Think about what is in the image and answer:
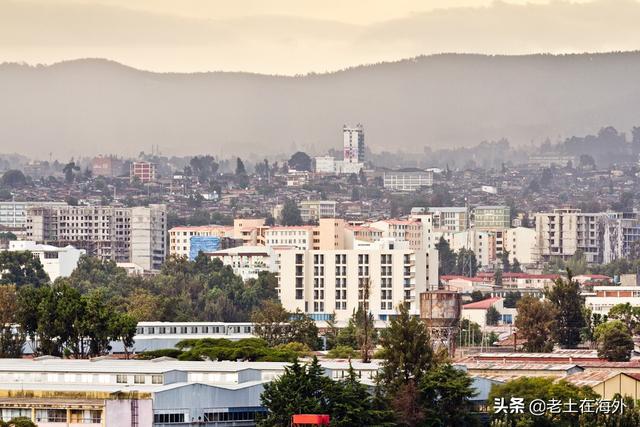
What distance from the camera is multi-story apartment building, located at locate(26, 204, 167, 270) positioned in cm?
18962

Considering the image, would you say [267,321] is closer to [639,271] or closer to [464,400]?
[464,400]

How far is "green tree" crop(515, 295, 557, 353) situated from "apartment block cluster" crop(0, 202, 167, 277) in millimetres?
100890

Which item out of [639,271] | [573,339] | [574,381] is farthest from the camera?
[639,271]

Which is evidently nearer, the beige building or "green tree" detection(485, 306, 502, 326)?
the beige building

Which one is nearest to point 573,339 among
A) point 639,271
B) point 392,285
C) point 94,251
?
point 392,285

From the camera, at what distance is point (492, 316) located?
13025 centimetres

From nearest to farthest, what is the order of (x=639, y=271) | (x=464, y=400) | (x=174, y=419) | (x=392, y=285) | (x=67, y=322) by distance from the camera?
(x=174, y=419), (x=464, y=400), (x=67, y=322), (x=392, y=285), (x=639, y=271)

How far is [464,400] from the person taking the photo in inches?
2109

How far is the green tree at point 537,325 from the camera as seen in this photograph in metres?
85.9

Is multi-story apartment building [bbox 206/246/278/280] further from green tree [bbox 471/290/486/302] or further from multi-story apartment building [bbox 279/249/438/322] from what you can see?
multi-story apartment building [bbox 279/249/438/322]

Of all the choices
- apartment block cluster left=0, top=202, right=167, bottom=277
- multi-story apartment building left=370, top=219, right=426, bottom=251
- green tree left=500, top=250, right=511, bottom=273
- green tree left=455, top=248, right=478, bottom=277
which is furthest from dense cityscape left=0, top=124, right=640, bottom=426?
apartment block cluster left=0, top=202, right=167, bottom=277

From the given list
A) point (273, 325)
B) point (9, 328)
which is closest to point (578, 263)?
point (273, 325)

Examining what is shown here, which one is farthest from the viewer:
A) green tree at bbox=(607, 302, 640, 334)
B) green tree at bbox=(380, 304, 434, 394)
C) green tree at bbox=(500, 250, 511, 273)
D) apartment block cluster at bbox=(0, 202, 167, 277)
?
green tree at bbox=(500, 250, 511, 273)

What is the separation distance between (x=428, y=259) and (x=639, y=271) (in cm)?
5040
